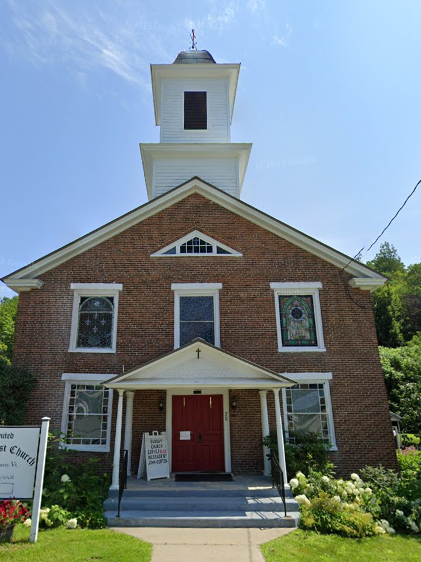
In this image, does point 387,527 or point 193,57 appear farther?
point 193,57

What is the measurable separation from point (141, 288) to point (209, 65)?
1211 cm

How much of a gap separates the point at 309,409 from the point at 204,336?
12.6 feet

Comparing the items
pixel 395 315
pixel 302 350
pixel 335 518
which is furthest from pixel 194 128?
pixel 395 315

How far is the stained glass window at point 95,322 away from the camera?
41.0ft

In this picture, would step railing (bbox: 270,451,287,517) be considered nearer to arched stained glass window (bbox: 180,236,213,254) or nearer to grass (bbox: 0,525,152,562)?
grass (bbox: 0,525,152,562)

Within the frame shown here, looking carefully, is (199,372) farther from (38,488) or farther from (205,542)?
(38,488)

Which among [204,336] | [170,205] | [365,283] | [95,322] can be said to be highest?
[170,205]

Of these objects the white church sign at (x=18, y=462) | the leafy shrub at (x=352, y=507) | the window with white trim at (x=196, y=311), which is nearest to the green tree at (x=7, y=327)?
the window with white trim at (x=196, y=311)

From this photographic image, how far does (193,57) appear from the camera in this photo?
19734 mm

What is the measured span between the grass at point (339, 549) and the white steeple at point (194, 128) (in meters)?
12.4

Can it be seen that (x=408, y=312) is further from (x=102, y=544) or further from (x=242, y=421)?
(x=102, y=544)

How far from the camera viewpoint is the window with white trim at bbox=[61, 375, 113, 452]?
11.6m

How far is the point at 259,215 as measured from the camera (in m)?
13.6

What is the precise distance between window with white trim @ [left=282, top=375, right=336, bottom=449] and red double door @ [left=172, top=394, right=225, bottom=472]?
203cm
